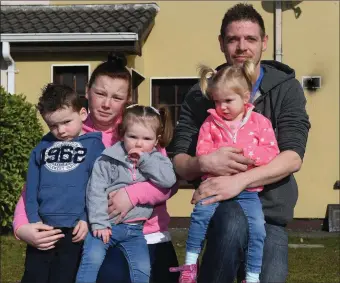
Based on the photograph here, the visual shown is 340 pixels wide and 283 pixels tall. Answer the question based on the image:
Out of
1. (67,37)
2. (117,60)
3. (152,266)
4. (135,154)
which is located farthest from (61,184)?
(67,37)

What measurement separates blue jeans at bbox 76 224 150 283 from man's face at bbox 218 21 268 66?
110cm

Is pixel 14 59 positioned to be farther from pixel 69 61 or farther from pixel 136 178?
pixel 136 178

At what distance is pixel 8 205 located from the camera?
36.9ft

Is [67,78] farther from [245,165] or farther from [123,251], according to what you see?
[245,165]

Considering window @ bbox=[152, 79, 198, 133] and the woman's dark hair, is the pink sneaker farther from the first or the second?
window @ bbox=[152, 79, 198, 133]

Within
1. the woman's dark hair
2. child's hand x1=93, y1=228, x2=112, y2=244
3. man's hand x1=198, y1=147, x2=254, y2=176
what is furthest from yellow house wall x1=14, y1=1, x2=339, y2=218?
man's hand x1=198, y1=147, x2=254, y2=176

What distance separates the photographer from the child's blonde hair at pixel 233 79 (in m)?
4.05

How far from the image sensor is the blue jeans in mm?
4113

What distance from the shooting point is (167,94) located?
13805 mm

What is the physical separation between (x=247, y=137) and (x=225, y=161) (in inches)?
7.9

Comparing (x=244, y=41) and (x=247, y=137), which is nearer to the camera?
(x=247, y=137)

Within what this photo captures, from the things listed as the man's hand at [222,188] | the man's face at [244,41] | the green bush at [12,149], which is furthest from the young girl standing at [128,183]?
the green bush at [12,149]

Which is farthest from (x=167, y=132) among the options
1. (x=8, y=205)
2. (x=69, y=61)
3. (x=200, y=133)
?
→ (x=69, y=61)

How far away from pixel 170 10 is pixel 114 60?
29.8 feet
